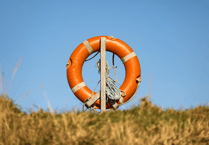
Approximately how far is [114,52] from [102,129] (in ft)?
8.98

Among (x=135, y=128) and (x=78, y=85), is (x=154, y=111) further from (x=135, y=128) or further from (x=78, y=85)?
(x=78, y=85)

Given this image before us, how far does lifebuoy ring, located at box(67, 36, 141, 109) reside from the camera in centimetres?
497

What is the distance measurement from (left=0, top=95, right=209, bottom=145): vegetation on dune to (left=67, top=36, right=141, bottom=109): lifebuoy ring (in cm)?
178

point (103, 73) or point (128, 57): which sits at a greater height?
point (128, 57)

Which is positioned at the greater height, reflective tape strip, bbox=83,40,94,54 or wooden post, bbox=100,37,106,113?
reflective tape strip, bbox=83,40,94,54

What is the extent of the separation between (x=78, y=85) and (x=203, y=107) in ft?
9.40

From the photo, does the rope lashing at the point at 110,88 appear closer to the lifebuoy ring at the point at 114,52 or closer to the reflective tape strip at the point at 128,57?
the lifebuoy ring at the point at 114,52

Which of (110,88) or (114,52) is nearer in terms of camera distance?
(110,88)

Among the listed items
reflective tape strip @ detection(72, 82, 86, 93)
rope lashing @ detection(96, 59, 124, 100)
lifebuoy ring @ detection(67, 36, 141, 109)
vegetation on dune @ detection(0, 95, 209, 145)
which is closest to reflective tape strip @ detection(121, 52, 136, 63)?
lifebuoy ring @ detection(67, 36, 141, 109)

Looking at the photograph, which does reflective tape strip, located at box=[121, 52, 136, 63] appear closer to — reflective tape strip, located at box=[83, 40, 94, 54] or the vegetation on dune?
reflective tape strip, located at box=[83, 40, 94, 54]

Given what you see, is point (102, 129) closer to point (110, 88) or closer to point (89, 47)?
point (110, 88)

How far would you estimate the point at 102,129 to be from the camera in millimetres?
2641

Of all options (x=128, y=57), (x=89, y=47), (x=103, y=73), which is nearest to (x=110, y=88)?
(x=103, y=73)

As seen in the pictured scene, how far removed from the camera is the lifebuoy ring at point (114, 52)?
497 cm
